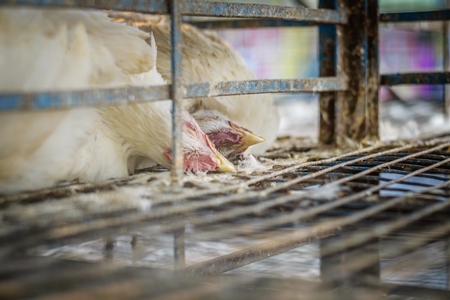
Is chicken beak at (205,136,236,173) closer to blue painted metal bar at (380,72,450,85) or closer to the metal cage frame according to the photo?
the metal cage frame

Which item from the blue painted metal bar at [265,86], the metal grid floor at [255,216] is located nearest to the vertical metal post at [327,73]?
the blue painted metal bar at [265,86]

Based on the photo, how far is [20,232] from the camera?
6.59ft

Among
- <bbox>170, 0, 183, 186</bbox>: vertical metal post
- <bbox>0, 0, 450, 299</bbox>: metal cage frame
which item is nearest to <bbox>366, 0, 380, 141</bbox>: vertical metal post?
<bbox>0, 0, 450, 299</bbox>: metal cage frame

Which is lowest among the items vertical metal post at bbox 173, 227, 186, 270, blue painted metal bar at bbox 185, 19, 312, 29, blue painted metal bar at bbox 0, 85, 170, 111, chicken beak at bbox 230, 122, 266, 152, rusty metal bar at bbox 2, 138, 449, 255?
vertical metal post at bbox 173, 227, 186, 270

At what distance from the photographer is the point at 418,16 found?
432cm

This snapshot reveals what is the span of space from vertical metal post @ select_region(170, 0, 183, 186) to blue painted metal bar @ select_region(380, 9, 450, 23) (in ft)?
6.30

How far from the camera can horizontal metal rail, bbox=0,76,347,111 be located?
216 centimetres

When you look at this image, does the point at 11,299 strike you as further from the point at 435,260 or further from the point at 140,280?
the point at 435,260

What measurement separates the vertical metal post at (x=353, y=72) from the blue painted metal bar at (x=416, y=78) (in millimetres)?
195

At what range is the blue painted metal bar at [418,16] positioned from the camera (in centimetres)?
430

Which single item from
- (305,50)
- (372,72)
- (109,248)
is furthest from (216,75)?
(305,50)

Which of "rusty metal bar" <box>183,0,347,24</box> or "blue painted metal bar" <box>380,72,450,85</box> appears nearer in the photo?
"rusty metal bar" <box>183,0,347,24</box>

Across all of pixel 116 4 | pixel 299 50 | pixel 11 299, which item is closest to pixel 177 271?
pixel 11 299

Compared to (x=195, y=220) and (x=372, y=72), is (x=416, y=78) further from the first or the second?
(x=195, y=220)
